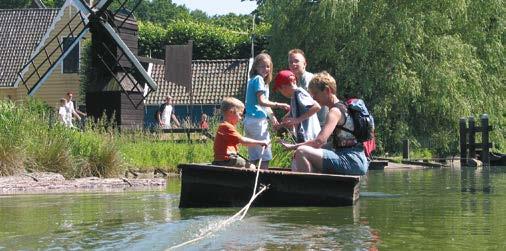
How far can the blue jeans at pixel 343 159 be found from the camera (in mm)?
12180

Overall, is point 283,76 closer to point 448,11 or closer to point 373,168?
point 373,168

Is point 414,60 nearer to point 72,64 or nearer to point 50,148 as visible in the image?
point 50,148

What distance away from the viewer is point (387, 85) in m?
35.0

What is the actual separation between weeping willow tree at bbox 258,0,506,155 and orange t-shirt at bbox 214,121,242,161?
2229 cm

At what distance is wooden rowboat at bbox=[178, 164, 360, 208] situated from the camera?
39.4 ft

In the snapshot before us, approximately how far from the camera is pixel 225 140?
1273 cm

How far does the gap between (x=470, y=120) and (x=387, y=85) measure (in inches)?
137

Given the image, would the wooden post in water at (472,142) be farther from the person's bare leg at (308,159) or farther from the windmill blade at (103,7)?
the person's bare leg at (308,159)

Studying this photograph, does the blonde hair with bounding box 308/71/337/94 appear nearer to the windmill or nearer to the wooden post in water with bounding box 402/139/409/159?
the wooden post in water with bounding box 402/139/409/159

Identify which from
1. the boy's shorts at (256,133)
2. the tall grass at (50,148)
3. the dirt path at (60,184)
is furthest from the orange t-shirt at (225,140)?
the tall grass at (50,148)

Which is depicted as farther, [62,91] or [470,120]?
[62,91]

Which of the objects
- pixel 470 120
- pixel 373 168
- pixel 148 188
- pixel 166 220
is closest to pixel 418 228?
pixel 166 220

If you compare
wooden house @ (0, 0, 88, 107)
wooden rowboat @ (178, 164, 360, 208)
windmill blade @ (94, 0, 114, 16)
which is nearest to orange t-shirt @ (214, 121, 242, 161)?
wooden rowboat @ (178, 164, 360, 208)

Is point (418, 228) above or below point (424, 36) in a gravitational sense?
below
